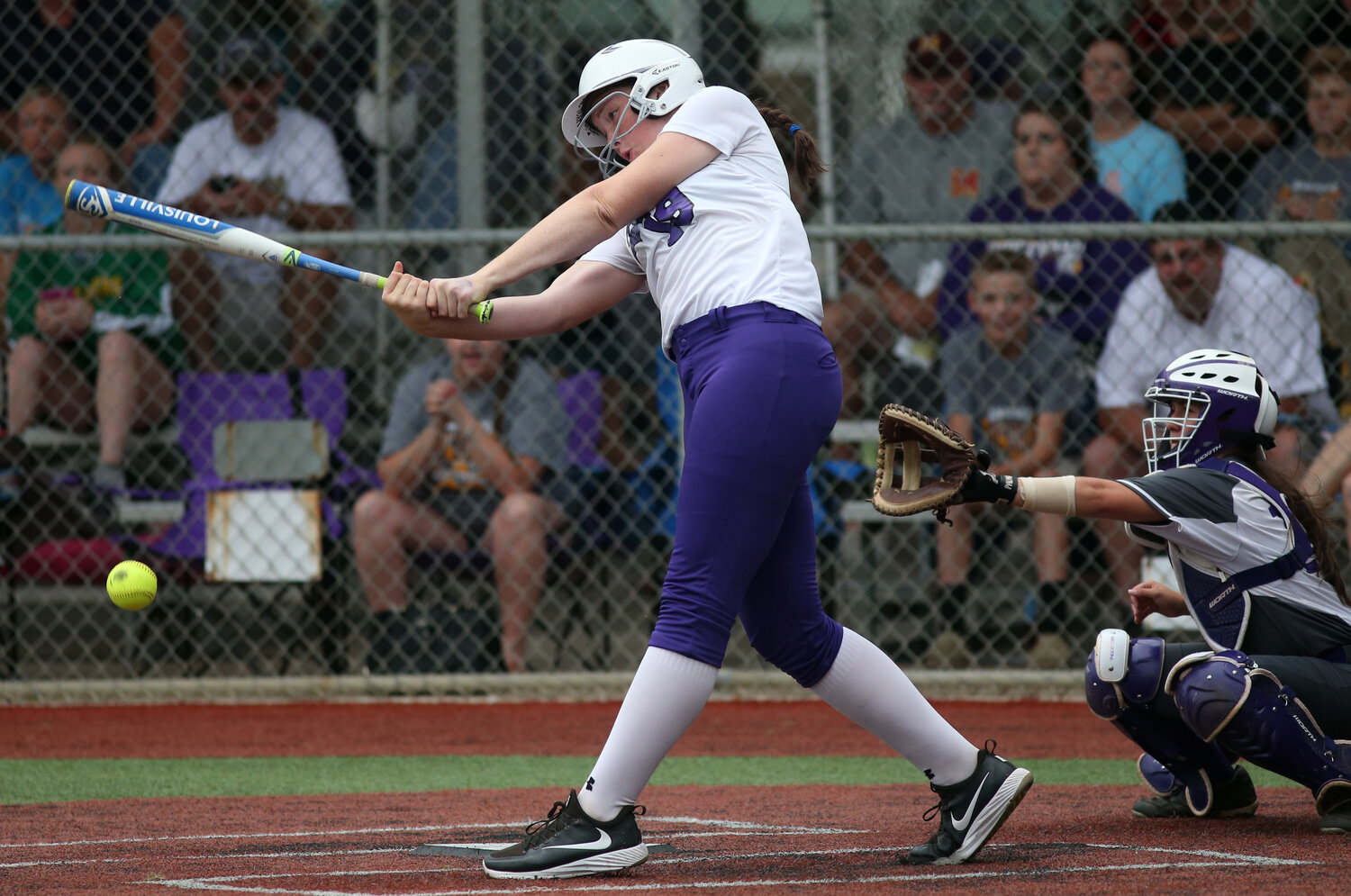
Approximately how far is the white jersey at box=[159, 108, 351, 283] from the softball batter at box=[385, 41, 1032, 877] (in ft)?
14.1

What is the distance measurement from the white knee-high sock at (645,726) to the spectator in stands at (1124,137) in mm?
5031

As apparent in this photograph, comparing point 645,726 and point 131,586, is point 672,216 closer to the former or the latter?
point 645,726

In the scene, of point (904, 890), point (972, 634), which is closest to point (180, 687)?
point (972, 634)

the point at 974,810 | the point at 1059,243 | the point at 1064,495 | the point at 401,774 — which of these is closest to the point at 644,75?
the point at 1064,495

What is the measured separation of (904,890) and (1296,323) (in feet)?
15.1

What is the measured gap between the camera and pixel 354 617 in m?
7.26

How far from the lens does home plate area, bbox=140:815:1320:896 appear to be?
299cm

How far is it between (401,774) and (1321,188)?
4.96 m

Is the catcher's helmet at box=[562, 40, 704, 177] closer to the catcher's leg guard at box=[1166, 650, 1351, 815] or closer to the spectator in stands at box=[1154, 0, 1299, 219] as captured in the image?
the catcher's leg guard at box=[1166, 650, 1351, 815]

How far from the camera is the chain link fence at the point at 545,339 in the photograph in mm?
6797

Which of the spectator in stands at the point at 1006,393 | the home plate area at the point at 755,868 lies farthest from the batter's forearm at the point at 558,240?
the spectator in stands at the point at 1006,393

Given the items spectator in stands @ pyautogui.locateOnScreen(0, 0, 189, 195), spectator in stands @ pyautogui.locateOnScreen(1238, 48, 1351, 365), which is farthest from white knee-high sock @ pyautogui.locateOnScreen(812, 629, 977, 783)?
spectator in stands @ pyautogui.locateOnScreen(0, 0, 189, 195)

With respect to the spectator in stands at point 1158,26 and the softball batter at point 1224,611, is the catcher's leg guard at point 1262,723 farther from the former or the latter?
the spectator in stands at point 1158,26

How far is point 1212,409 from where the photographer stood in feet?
12.5
